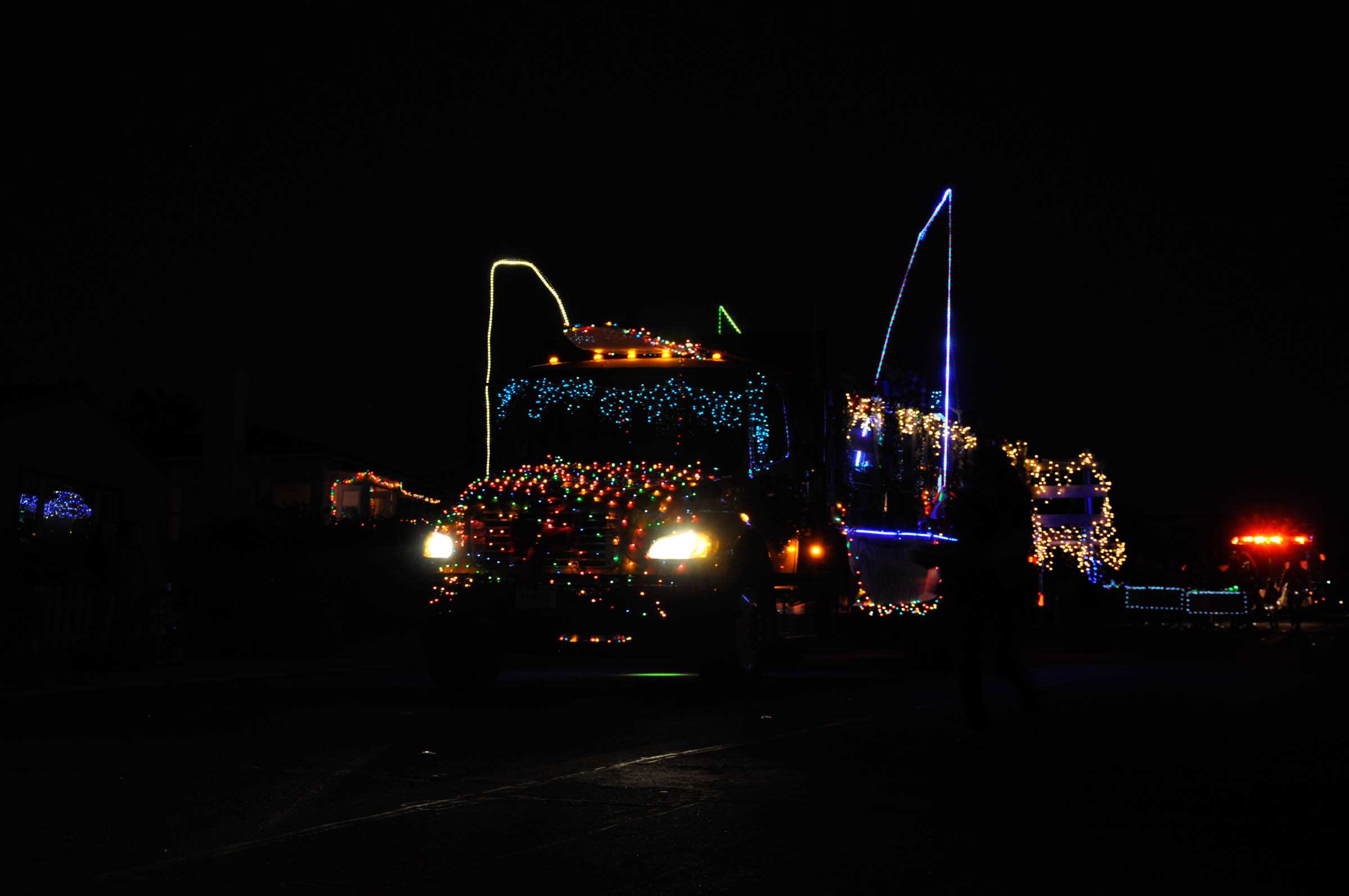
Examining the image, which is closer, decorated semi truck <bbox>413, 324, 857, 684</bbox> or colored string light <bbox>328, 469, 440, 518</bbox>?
decorated semi truck <bbox>413, 324, 857, 684</bbox>

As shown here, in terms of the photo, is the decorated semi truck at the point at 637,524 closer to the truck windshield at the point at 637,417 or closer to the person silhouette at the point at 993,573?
the truck windshield at the point at 637,417

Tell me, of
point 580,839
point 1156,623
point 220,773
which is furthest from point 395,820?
point 1156,623

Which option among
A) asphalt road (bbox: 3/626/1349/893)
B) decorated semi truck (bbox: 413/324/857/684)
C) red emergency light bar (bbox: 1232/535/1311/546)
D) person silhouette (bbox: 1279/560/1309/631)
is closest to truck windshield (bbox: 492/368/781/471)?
decorated semi truck (bbox: 413/324/857/684)

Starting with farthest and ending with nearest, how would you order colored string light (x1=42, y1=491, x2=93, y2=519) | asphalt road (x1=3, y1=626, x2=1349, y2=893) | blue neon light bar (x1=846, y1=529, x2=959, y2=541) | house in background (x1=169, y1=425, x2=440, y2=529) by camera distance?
1. house in background (x1=169, y1=425, x2=440, y2=529)
2. colored string light (x1=42, y1=491, x2=93, y2=519)
3. blue neon light bar (x1=846, y1=529, x2=959, y2=541)
4. asphalt road (x1=3, y1=626, x2=1349, y2=893)

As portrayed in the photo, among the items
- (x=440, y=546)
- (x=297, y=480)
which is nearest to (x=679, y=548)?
(x=440, y=546)

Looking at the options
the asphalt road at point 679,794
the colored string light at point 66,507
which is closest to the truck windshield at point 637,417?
the asphalt road at point 679,794

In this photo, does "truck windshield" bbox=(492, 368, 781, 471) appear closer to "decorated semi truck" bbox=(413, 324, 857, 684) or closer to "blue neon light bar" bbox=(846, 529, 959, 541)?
"decorated semi truck" bbox=(413, 324, 857, 684)

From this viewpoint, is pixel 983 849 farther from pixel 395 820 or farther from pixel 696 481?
pixel 696 481

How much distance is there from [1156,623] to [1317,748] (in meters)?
23.3

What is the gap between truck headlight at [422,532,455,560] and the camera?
13.8m

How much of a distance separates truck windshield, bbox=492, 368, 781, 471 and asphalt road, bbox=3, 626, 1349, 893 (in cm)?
261

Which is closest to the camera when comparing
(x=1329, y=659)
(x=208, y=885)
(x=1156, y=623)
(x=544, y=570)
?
(x=208, y=885)

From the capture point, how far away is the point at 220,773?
27.5 feet

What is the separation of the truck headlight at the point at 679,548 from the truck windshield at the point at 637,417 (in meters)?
1.19
